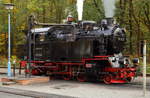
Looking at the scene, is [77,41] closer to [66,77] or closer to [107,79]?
[66,77]

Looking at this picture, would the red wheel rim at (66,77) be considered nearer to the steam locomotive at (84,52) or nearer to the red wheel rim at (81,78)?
the steam locomotive at (84,52)

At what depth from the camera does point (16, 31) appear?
3850cm

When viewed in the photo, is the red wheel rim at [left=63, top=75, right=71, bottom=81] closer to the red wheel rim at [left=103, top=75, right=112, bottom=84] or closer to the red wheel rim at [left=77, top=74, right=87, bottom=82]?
the red wheel rim at [left=77, top=74, right=87, bottom=82]

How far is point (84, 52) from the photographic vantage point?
1442cm

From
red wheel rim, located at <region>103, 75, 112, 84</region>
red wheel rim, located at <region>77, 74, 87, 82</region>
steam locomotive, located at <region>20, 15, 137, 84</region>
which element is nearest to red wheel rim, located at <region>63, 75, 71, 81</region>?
steam locomotive, located at <region>20, 15, 137, 84</region>

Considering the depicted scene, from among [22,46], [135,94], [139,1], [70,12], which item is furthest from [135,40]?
[135,94]

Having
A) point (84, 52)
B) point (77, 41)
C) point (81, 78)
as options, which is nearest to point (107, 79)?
point (81, 78)

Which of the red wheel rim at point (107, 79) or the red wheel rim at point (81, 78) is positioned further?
the red wheel rim at point (81, 78)

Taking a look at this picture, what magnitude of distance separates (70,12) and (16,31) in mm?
12923

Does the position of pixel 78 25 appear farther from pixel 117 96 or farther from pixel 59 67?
pixel 117 96

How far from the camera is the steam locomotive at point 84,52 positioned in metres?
13.7

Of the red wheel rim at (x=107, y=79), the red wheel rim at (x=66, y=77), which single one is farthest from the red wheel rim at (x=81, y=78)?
the red wheel rim at (x=107, y=79)

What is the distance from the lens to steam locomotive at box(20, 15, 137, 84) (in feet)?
44.8

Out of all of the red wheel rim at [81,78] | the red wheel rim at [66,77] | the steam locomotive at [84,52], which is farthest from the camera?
the red wheel rim at [66,77]
